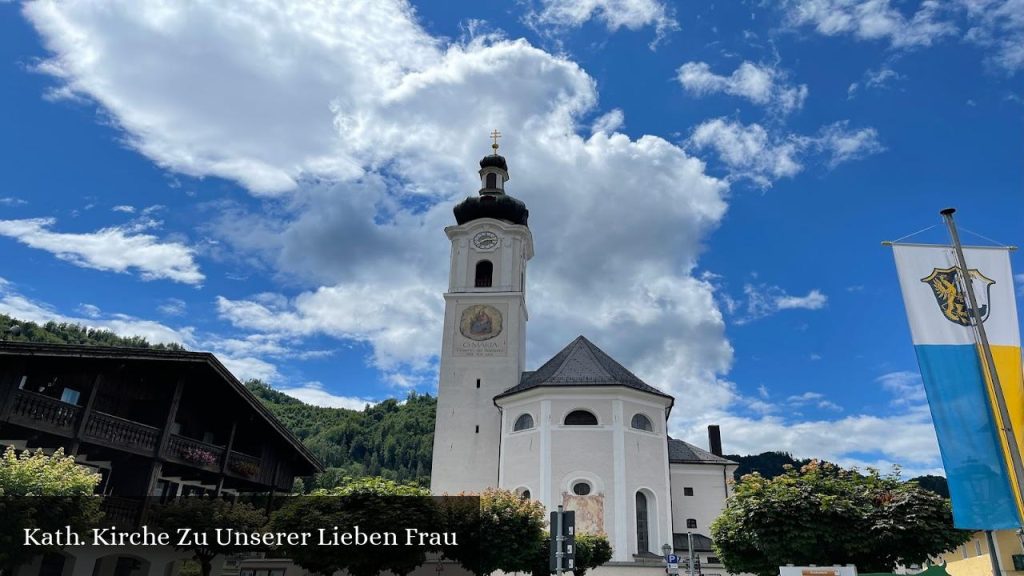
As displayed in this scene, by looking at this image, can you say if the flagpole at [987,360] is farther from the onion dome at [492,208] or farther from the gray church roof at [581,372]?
the onion dome at [492,208]

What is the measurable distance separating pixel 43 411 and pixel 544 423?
21.9 meters

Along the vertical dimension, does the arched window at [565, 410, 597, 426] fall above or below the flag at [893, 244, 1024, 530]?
above

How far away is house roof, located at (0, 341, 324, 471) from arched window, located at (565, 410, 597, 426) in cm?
1383

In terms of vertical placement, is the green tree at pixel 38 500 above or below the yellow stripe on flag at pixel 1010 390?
below

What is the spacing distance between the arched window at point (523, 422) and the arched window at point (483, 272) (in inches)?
402

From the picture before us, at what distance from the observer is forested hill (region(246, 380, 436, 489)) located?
128750 millimetres

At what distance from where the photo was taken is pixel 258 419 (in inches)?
1017

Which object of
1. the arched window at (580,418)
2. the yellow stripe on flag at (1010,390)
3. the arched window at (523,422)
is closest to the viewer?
the yellow stripe on flag at (1010,390)

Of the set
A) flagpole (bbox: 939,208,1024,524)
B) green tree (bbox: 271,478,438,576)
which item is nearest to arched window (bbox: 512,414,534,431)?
green tree (bbox: 271,478,438,576)

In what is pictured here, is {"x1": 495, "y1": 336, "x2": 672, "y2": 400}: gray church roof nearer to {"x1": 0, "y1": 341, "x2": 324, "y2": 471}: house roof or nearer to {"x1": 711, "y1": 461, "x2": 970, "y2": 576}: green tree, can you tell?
{"x1": 711, "y1": 461, "x2": 970, "y2": 576}: green tree

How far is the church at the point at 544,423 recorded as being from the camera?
108 feet

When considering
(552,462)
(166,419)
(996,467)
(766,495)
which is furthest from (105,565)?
(996,467)

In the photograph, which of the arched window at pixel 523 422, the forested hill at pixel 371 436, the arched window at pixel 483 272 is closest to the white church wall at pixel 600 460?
the arched window at pixel 523 422

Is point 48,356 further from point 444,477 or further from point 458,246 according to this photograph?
point 458,246
